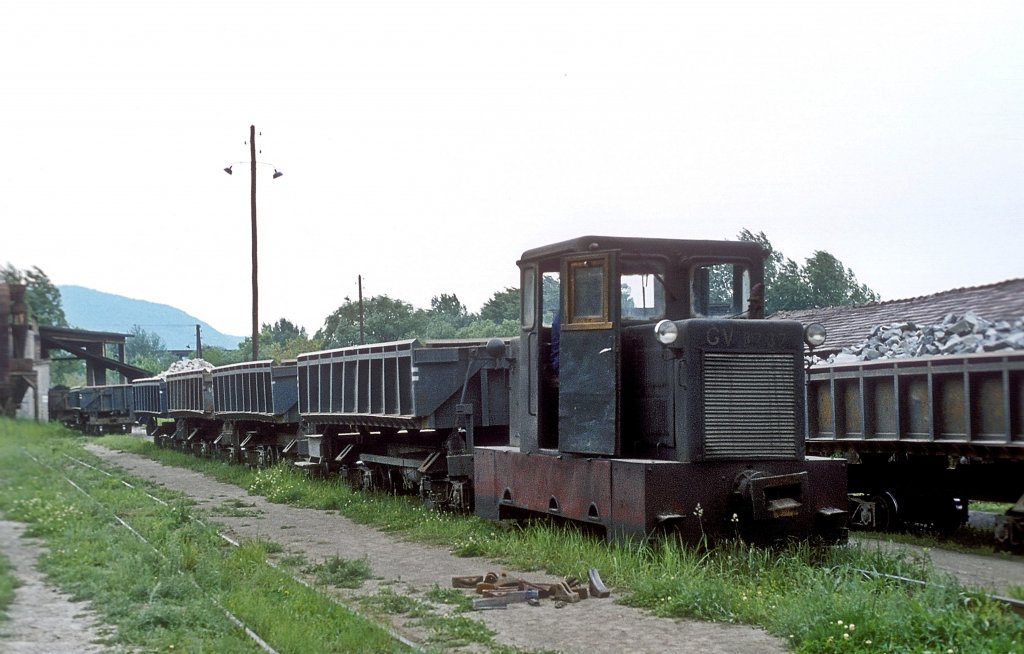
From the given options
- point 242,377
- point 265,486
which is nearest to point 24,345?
point 265,486

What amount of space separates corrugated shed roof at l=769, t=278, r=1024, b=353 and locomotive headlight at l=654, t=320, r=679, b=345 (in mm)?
3921

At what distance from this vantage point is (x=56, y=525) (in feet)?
43.4

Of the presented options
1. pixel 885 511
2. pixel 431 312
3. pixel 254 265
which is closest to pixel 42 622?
pixel 885 511

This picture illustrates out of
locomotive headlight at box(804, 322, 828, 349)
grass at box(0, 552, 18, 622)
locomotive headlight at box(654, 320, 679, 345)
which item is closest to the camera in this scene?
grass at box(0, 552, 18, 622)

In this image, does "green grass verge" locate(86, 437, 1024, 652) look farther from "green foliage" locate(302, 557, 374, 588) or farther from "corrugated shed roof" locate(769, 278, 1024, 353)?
"corrugated shed roof" locate(769, 278, 1024, 353)

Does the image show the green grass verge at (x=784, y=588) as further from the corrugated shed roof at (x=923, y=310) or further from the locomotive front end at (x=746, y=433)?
the corrugated shed roof at (x=923, y=310)

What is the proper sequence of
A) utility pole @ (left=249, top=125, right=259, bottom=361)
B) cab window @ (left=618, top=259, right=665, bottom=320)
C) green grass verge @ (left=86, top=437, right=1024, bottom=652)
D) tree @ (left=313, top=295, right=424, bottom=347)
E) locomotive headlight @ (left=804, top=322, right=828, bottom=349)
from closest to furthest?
green grass verge @ (left=86, top=437, right=1024, bottom=652) < locomotive headlight @ (left=804, top=322, right=828, bottom=349) < cab window @ (left=618, top=259, right=665, bottom=320) < utility pole @ (left=249, top=125, right=259, bottom=361) < tree @ (left=313, top=295, right=424, bottom=347)

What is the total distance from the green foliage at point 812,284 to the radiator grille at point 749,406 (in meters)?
28.8

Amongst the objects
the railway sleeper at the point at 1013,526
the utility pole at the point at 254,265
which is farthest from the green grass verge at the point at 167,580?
the utility pole at the point at 254,265

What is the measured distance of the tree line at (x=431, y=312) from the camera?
11.6m

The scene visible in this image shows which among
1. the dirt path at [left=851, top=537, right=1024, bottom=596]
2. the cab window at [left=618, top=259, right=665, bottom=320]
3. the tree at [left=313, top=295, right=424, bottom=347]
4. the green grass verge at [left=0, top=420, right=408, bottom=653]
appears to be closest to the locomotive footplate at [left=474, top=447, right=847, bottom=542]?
the dirt path at [left=851, top=537, right=1024, bottom=596]

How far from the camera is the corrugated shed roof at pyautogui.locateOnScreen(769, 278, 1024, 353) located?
1161 cm

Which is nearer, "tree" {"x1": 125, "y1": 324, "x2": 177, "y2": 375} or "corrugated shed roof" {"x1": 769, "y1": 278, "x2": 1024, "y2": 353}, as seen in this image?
"corrugated shed roof" {"x1": 769, "y1": 278, "x2": 1024, "y2": 353}

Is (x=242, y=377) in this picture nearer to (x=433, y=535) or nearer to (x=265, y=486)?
(x=265, y=486)
